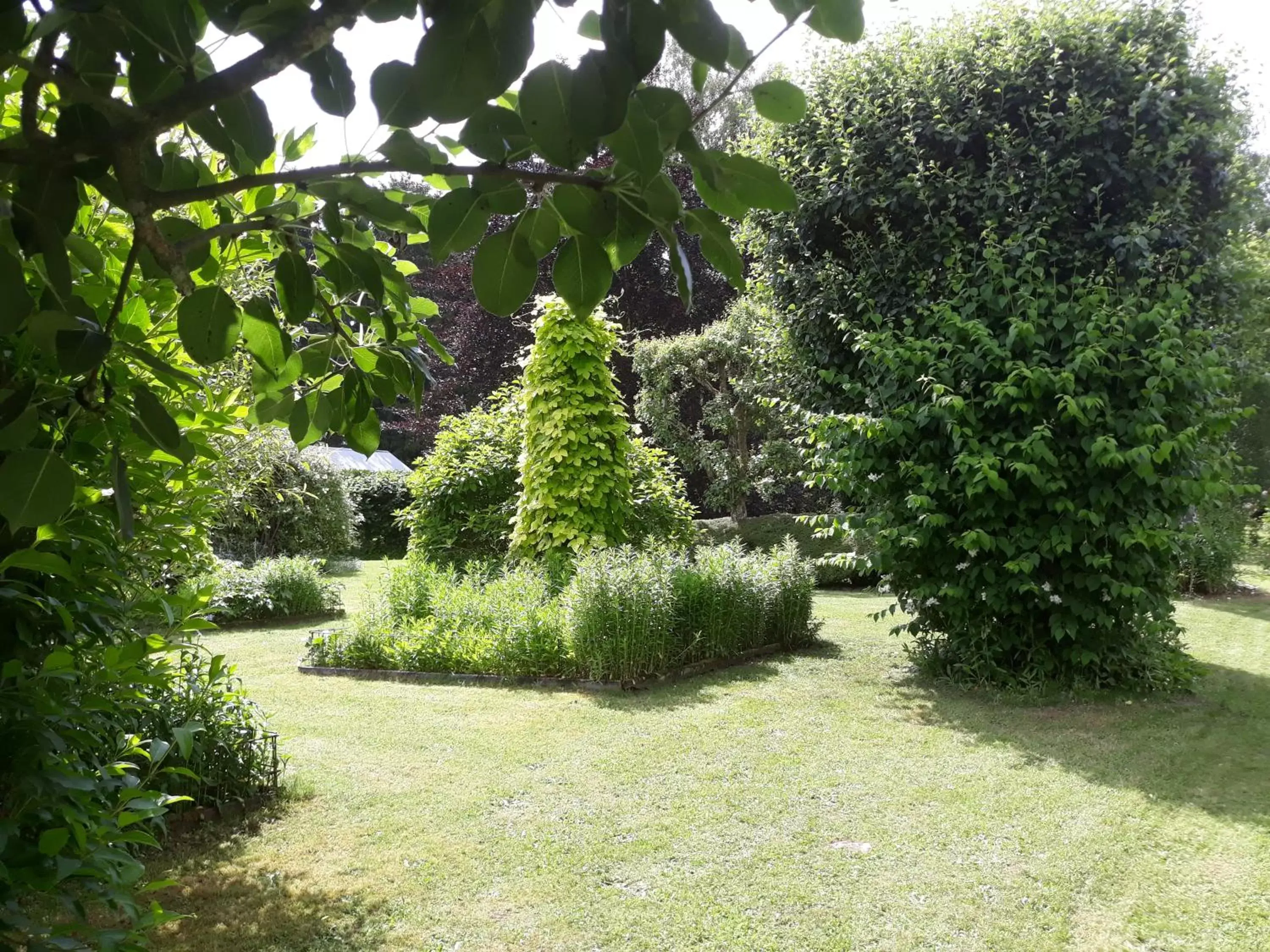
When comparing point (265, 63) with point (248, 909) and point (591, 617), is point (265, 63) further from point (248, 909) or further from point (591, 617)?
point (591, 617)

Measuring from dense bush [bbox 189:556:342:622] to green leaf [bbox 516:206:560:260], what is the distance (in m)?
10.2

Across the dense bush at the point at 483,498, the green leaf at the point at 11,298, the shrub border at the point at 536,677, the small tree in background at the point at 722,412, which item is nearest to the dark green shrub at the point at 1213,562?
the small tree in background at the point at 722,412

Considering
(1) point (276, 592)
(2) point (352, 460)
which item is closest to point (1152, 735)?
(1) point (276, 592)

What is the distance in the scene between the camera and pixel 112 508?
1.76 meters

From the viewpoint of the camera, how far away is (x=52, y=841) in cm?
130

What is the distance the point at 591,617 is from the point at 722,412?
383 inches

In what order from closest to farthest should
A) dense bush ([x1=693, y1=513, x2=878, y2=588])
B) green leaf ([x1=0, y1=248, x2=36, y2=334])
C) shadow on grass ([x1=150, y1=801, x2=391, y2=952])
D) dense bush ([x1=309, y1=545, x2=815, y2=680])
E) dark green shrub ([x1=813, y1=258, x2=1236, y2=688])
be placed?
1. green leaf ([x1=0, y1=248, x2=36, y2=334])
2. shadow on grass ([x1=150, y1=801, x2=391, y2=952])
3. dark green shrub ([x1=813, y1=258, x2=1236, y2=688])
4. dense bush ([x1=309, y1=545, x2=815, y2=680])
5. dense bush ([x1=693, y1=513, x2=878, y2=588])

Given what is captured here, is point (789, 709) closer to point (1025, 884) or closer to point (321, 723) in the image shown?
point (1025, 884)

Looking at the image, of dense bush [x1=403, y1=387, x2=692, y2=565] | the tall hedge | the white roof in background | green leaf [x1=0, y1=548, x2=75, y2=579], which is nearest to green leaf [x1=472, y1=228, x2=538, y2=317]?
green leaf [x1=0, y1=548, x2=75, y2=579]

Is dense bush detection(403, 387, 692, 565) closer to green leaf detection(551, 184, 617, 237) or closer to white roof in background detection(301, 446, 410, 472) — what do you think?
white roof in background detection(301, 446, 410, 472)

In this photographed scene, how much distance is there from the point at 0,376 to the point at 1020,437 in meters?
5.79

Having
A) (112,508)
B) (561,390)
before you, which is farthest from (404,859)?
(561,390)

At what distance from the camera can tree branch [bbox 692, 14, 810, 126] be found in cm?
70

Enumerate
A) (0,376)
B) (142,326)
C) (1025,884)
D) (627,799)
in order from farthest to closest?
(627,799) < (1025,884) < (142,326) < (0,376)
